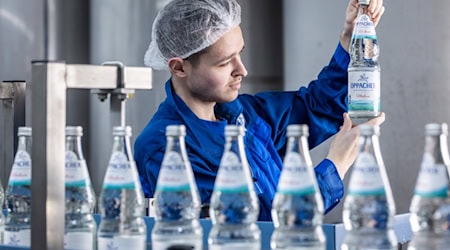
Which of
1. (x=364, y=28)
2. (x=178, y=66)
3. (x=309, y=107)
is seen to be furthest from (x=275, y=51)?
(x=364, y=28)

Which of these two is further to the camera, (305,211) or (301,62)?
(301,62)

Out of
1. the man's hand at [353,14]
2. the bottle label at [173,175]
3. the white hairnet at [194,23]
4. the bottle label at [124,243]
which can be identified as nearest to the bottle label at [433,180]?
the bottle label at [173,175]

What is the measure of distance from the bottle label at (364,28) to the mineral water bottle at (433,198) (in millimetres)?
1108

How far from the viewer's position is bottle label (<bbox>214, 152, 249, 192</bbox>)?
1445 millimetres

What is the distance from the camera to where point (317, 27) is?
4203 millimetres

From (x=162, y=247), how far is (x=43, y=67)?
0.37 m

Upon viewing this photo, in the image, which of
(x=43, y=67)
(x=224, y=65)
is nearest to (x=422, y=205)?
(x=43, y=67)

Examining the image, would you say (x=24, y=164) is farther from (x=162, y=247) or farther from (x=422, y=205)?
(x=422, y=205)

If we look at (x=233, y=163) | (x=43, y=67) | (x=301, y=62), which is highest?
(x=301, y=62)

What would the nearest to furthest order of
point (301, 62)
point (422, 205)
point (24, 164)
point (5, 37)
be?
point (422, 205) → point (24, 164) → point (5, 37) → point (301, 62)

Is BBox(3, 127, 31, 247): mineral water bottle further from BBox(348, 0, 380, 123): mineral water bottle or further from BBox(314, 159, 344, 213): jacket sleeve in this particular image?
BBox(314, 159, 344, 213): jacket sleeve

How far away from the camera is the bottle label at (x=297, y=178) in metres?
1.40

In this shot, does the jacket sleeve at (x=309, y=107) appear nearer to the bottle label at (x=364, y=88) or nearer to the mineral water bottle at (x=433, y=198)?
the bottle label at (x=364, y=88)

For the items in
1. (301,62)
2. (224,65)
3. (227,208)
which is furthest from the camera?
(301,62)
